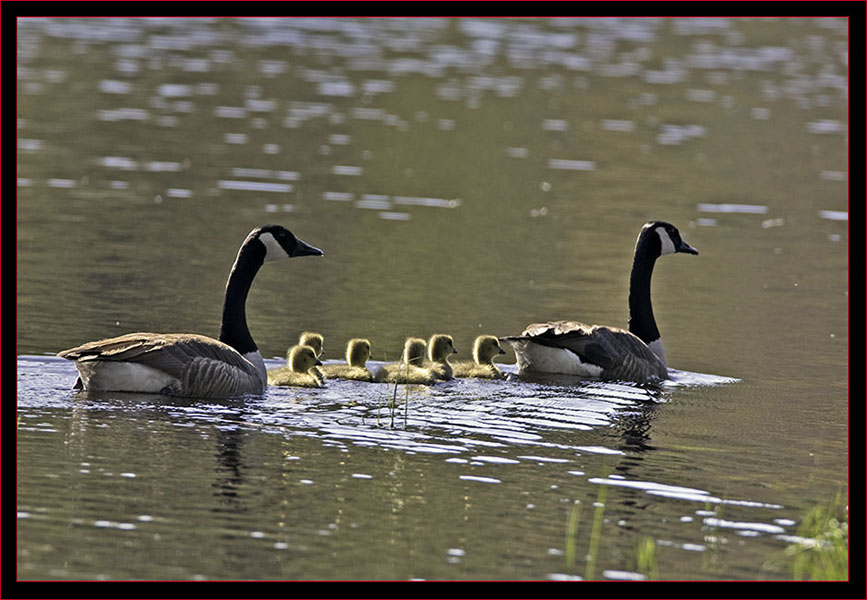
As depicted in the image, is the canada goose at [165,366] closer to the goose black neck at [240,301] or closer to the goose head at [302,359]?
the goose head at [302,359]

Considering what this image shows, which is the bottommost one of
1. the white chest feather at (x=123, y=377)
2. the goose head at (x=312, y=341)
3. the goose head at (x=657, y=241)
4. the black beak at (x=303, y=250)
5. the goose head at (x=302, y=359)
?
the white chest feather at (x=123, y=377)

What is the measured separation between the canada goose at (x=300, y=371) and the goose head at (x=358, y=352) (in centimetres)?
43

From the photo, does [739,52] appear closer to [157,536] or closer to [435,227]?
[435,227]

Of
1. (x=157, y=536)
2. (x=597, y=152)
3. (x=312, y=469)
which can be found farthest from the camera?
(x=597, y=152)

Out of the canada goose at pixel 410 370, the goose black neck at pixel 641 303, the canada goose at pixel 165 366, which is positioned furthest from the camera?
the goose black neck at pixel 641 303

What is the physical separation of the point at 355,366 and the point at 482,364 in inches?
51.2

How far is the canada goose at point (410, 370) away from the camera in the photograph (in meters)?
14.3

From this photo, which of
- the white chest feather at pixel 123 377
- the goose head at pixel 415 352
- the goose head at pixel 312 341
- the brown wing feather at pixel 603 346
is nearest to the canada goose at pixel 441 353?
the goose head at pixel 415 352

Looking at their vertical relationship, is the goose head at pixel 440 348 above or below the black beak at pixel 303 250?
below

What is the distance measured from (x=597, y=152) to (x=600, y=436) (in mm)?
19484

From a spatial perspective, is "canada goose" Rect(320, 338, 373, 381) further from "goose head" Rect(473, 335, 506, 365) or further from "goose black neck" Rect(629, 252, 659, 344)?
"goose black neck" Rect(629, 252, 659, 344)

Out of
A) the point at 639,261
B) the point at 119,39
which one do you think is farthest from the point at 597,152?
Answer: the point at 119,39

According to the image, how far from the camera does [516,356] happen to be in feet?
52.4

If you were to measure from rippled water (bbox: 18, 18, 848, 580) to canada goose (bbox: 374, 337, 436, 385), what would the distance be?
1.05ft
